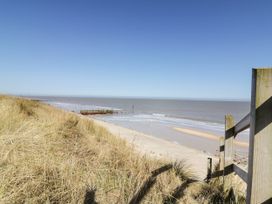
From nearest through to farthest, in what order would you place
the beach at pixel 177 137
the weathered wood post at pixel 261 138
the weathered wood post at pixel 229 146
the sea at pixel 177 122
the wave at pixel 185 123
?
the weathered wood post at pixel 261 138 → the weathered wood post at pixel 229 146 → the beach at pixel 177 137 → the sea at pixel 177 122 → the wave at pixel 185 123

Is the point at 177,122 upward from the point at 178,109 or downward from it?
downward

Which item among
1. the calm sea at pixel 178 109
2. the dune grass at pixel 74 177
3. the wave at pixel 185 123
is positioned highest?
the dune grass at pixel 74 177

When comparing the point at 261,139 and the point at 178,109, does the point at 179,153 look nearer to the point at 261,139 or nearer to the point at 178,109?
the point at 261,139

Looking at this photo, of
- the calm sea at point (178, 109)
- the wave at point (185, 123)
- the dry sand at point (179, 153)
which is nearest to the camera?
the dry sand at point (179, 153)

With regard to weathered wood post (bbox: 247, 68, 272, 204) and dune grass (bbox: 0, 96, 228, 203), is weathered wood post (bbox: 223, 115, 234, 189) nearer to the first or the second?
dune grass (bbox: 0, 96, 228, 203)

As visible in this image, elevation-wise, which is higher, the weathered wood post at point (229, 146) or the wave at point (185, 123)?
the weathered wood post at point (229, 146)

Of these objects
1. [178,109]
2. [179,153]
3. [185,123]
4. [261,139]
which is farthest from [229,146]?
[178,109]

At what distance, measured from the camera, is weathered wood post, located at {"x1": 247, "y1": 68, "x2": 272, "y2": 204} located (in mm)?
1166

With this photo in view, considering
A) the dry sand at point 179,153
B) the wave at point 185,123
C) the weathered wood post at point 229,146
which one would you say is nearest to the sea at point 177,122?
the wave at point 185,123

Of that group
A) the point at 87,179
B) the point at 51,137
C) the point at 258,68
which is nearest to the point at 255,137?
the point at 258,68

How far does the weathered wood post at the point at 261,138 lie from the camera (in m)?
1.17

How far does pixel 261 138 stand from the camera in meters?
1.20

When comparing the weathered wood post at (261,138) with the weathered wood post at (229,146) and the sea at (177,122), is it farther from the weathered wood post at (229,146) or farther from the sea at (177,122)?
the sea at (177,122)

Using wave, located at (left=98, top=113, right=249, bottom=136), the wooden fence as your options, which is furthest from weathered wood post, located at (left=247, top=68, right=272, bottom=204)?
wave, located at (left=98, top=113, right=249, bottom=136)
